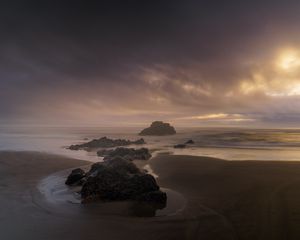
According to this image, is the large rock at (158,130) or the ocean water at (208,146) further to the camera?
the large rock at (158,130)

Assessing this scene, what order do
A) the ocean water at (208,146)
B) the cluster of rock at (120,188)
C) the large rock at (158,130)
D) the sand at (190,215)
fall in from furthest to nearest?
1. the large rock at (158,130)
2. the ocean water at (208,146)
3. the cluster of rock at (120,188)
4. the sand at (190,215)

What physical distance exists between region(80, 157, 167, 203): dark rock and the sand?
1.47m

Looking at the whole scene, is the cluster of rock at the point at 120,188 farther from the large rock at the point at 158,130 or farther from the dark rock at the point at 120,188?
the large rock at the point at 158,130

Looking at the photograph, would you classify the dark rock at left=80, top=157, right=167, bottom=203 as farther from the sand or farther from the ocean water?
the ocean water

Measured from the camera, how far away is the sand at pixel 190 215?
1148 cm

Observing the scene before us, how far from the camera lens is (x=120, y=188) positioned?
53.7 feet

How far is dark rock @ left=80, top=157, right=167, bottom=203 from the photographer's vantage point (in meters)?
15.9

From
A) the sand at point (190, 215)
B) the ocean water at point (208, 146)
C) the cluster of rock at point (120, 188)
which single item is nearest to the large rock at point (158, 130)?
the ocean water at point (208, 146)

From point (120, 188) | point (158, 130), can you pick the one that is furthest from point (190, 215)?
point (158, 130)

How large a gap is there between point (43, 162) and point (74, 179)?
12833 mm

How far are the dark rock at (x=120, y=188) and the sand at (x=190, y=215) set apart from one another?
1469 mm

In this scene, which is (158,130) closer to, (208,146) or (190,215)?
(208,146)

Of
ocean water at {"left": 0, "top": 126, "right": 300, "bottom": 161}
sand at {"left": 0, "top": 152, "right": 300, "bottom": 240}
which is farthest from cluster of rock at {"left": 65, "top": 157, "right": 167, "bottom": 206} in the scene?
ocean water at {"left": 0, "top": 126, "right": 300, "bottom": 161}

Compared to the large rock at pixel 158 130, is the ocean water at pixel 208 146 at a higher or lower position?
lower
